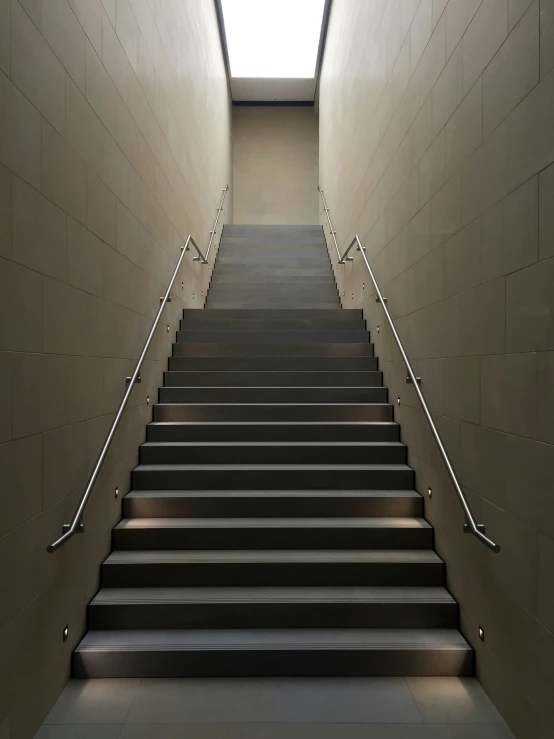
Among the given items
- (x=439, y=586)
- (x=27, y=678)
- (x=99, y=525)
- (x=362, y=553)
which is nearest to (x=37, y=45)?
(x=99, y=525)

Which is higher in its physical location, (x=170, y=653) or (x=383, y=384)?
(x=383, y=384)

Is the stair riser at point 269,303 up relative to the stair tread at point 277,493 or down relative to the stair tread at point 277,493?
up

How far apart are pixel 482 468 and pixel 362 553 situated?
0.93 meters

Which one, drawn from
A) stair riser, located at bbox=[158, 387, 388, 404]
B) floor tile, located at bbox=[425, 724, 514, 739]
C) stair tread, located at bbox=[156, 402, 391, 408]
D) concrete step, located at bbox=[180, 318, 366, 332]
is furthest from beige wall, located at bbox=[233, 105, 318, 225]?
floor tile, located at bbox=[425, 724, 514, 739]

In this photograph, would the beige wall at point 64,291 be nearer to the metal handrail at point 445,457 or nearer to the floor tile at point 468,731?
the floor tile at point 468,731

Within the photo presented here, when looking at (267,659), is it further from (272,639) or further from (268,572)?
(268,572)

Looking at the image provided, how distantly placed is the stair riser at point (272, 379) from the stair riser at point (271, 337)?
0.56 meters

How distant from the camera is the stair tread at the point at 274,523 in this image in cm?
290

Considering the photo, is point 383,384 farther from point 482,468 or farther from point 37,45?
point 37,45

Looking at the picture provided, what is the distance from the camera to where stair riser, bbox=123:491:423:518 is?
3.07 m

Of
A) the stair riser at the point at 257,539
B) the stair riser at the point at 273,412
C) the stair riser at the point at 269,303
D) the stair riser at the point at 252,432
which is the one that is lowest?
the stair riser at the point at 257,539

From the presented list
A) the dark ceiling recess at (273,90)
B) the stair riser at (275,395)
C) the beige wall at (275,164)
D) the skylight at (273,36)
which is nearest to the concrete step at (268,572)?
the stair riser at (275,395)

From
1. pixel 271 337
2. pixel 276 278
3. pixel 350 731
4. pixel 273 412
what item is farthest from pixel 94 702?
pixel 276 278

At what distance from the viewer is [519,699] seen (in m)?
1.93
